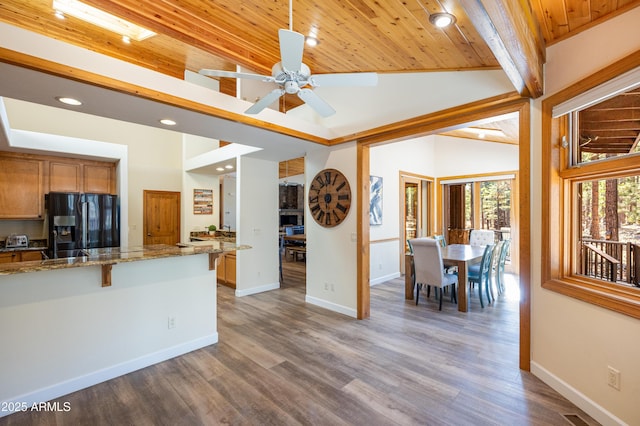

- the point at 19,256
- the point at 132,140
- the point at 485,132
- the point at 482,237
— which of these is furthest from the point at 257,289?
the point at 485,132

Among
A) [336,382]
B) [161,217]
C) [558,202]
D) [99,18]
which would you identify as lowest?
[336,382]

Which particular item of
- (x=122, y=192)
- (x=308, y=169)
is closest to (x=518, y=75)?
(x=308, y=169)

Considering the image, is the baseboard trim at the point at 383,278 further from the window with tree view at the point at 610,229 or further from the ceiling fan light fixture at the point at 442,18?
the ceiling fan light fixture at the point at 442,18

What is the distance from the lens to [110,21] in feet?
12.0

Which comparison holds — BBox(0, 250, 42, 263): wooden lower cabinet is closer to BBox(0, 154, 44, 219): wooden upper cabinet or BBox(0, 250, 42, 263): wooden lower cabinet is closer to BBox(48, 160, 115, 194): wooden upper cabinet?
BBox(0, 154, 44, 219): wooden upper cabinet

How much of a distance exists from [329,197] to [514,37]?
9.52ft

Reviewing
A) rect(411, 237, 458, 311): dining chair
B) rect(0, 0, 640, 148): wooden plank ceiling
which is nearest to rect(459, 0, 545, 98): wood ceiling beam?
rect(0, 0, 640, 148): wooden plank ceiling

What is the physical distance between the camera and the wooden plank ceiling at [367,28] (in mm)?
1777

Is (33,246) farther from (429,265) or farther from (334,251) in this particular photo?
(429,265)

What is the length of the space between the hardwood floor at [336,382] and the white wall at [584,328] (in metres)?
0.17

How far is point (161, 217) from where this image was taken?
6.91m

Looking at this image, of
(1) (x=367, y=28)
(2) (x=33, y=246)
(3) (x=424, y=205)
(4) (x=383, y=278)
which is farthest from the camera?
(3) (x=424, y=205)

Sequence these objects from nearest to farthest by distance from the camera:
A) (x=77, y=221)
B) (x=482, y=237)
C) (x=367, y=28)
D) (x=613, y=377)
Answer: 1. (x=613, y=377)
2. (x=367, y=28)
3. (x=77, y=221)
4. (x=482, y=237)

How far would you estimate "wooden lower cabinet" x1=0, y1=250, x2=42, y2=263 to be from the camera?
14.6 feet
